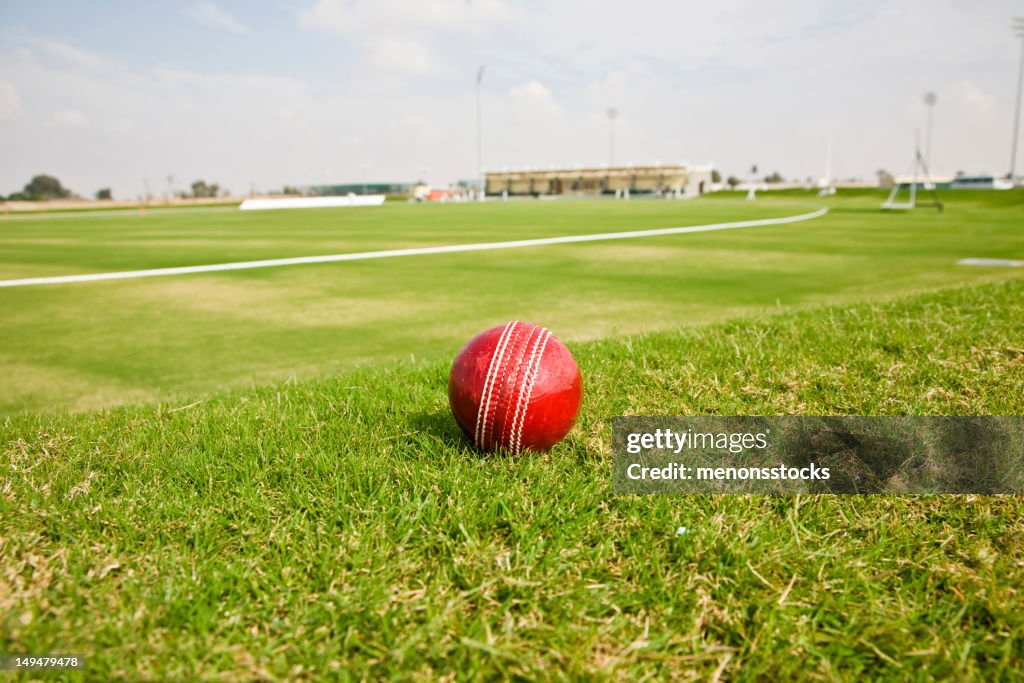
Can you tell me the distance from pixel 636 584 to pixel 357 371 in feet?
11.5

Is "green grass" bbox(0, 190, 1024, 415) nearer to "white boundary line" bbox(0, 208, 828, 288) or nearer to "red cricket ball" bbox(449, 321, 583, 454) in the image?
"white boundary line" bbox(0, 208, 828, 288)

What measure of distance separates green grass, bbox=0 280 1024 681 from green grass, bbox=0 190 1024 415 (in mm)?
2488

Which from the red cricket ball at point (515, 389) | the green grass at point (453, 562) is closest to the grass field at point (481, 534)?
the green grass at point (453, 562)

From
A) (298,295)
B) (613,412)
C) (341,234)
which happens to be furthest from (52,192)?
(613,412)

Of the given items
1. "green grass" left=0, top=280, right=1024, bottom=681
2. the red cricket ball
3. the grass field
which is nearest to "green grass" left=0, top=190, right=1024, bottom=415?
the grass field

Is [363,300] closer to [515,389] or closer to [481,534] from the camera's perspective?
[515,389]

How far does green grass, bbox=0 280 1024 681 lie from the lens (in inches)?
85.7

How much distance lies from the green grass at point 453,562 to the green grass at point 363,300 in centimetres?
249

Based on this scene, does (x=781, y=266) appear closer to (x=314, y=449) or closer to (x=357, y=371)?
(x=357, y=371)

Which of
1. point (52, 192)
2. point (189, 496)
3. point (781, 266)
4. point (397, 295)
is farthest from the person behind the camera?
point (52, 192)

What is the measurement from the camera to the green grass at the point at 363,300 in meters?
6.64

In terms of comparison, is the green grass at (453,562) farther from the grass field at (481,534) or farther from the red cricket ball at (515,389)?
the red cricket ball at (515,389)

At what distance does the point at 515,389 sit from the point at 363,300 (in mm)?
7273

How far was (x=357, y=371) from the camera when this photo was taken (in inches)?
217
